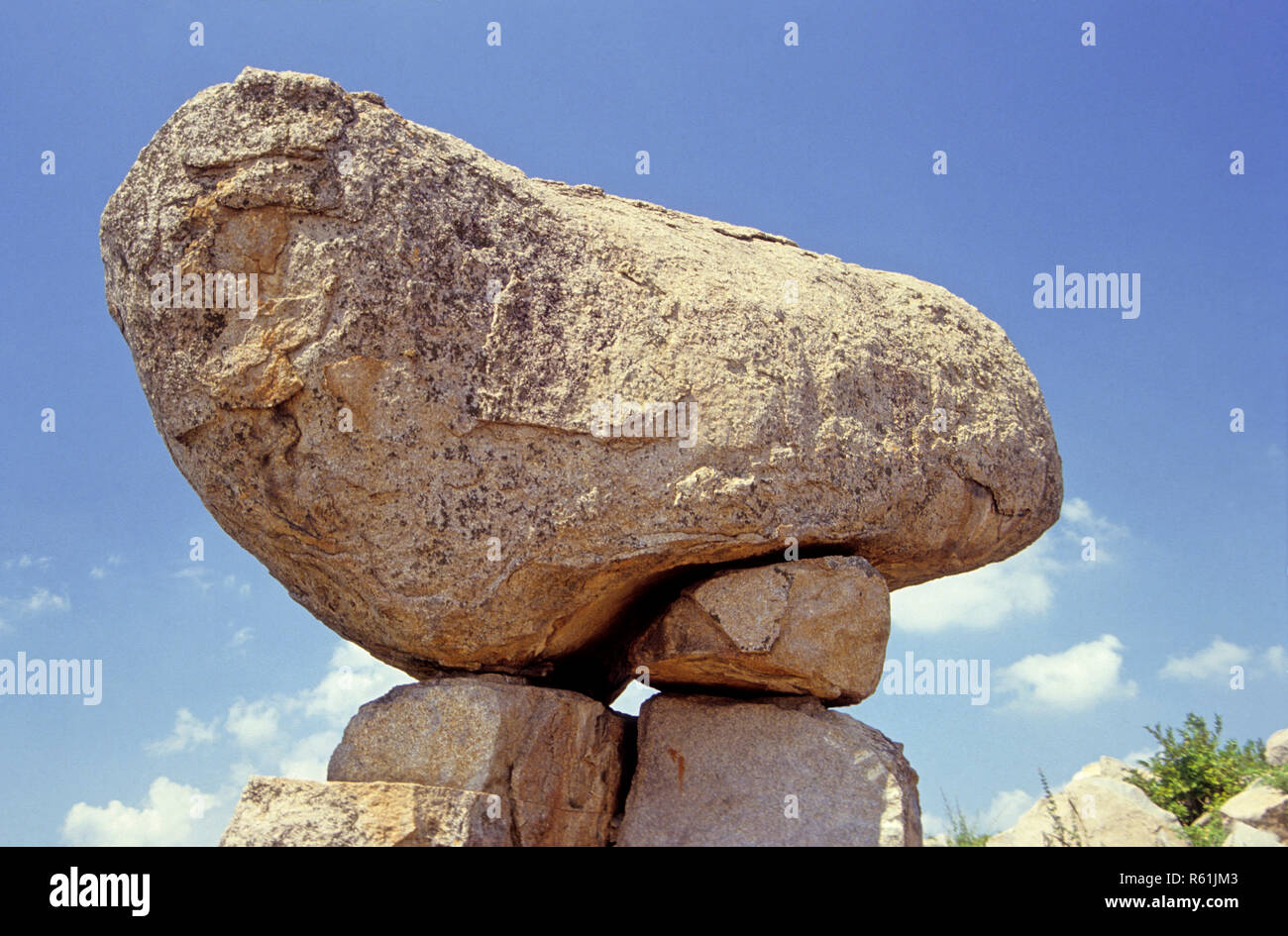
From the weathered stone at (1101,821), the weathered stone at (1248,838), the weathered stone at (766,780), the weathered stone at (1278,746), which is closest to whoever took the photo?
the weathered stone at (766,780)

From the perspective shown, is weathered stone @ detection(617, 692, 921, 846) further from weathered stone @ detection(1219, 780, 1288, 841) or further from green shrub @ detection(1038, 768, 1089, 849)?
weathered stone @ detection(1219, 780, 1288, 841)

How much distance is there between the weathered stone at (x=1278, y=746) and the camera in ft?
38.4

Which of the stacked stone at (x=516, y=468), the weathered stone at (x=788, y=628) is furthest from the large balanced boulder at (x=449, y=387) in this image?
the weathered stone at (x=788, y=628)

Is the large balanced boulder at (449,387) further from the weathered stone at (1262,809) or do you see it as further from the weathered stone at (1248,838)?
the weathered stone at (1262,809)

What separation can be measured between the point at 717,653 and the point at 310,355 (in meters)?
2.44

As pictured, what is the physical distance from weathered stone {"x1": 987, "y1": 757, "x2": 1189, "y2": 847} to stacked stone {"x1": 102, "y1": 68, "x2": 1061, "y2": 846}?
111 inches

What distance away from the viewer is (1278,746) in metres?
12.0

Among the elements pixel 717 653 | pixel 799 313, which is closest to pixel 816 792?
pixel 717 653

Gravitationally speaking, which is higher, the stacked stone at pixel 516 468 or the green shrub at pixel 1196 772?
the stacked stone at pixel 516 468

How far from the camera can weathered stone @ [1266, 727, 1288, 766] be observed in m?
11.7

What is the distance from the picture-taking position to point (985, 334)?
21.1ft

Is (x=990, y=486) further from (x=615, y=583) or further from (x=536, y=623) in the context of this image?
(x=536, y=623)

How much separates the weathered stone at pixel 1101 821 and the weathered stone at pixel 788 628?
315 cm

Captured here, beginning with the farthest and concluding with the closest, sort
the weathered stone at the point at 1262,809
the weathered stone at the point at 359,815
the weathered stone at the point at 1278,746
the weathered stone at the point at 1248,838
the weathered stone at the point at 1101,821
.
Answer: the weathered stone at the point at 1278,746 → the weathered stone at the point at 1262,809 → the weathered stone at the point at 1101,821 → the weathered stone at the point at 1248,838 → the weathered stone at the point at 359,815
